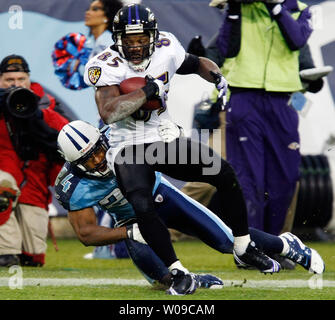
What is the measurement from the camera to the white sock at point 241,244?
15.6ft

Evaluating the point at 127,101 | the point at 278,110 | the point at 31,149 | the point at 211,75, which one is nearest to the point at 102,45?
the point at 31,149

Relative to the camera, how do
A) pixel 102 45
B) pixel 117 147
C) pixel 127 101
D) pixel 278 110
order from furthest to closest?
pixel 102 45 < pixel 278 110 < pixel 117 147 < pixel 127 101

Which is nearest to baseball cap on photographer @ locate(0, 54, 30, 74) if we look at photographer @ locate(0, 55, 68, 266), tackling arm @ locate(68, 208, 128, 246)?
photographer @ locate(0, 55, 68, 266)

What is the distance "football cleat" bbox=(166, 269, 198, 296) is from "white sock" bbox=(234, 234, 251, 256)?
1.02 feet

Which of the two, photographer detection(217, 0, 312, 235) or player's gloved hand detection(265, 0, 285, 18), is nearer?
player's gloved hand detection(265, 0, 285, 18)

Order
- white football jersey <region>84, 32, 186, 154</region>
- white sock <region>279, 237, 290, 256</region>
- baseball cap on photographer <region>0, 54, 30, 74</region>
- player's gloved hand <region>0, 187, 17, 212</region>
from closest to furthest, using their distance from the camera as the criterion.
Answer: white football jersey <region>84, 32, 186, 154</region>, white sock <region>279, 237, 290, 256</region>, player's gloved hand <region>0, 187, 17, 212</region>, baseball cap on photographer <region>0, 54, 30, 74</region>

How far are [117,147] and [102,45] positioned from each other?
6.77ft

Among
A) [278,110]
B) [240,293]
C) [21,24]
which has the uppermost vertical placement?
[21,24]

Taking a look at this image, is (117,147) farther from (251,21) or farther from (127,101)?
(251,21)

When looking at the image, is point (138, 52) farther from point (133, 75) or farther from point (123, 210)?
point (123, 210)

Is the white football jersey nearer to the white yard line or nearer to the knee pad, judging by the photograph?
the knee pad

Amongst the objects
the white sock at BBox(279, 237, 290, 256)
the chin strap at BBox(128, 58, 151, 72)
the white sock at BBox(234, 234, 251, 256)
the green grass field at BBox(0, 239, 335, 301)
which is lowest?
the green grass field at BBox(0, 239, 335, 301)

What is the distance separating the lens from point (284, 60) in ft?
21.1

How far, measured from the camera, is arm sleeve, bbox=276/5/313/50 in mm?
6230
